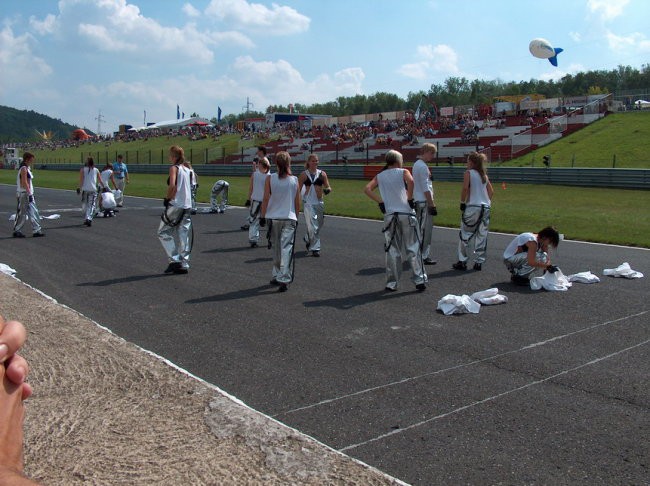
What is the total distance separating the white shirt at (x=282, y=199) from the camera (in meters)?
9.14

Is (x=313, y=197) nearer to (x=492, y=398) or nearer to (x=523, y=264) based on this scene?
(x=523, y=264)

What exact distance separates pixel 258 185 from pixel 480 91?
143m

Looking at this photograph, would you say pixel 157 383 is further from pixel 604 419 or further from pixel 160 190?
pixel 160 190

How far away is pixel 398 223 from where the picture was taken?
350 inches

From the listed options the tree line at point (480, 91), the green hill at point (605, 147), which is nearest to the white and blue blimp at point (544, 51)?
the green hill at point (605, 147)

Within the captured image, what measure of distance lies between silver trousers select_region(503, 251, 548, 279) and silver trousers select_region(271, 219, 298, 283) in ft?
10.3

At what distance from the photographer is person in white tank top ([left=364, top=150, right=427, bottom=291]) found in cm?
884

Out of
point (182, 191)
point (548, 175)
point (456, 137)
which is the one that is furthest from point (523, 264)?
point (456, 137)

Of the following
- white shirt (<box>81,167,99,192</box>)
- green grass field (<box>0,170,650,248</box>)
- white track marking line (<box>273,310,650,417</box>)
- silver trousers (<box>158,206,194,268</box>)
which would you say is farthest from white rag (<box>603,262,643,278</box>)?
white shirt (<box>81,167,99,192</box>)

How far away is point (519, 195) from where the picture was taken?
26.5 meters

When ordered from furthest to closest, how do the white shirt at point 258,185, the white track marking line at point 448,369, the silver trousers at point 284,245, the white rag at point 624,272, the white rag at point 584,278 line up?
1. the white shirt at point 258,185
2. the white rag at point 624,272
3. the white rag at point 584,278
4. the silver trousers at point 284,245
5. the white track marking line at point 448,369

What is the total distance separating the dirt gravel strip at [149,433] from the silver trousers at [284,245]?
340 centimetres

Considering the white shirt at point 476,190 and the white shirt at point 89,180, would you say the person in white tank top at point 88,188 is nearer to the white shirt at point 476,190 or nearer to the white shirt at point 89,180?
the white shirt at point 89,180

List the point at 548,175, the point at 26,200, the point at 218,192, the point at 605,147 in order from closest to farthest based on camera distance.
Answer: the point at 26,200 → the point at 218,192 → the point at 548,175 → the point at 605,147
